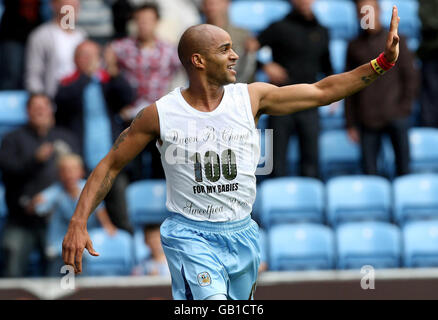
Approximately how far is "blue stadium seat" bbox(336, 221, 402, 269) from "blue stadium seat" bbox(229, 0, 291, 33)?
3474 millimetres

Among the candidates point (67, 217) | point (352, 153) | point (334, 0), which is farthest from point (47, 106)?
point (334, 0)

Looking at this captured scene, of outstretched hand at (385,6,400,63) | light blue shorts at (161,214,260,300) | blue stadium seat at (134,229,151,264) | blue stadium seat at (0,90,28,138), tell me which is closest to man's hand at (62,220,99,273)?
light blue shorts at (161,214,260,300)

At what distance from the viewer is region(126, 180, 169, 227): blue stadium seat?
9.97 meters

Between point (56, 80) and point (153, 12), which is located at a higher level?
point (153, 12)

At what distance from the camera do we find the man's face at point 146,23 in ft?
33.9

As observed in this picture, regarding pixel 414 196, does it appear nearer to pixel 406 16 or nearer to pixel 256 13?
pixel 406 16

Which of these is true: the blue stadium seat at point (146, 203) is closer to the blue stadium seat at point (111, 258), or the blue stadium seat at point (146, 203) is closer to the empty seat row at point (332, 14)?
the blue stadium seat at point (111, 258)

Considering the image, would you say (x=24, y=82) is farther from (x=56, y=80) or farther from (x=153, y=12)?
(x=153, y=12)

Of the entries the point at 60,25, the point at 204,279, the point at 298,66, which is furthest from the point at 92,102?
the point at 204,279

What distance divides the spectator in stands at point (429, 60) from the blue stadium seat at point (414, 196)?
1.31m

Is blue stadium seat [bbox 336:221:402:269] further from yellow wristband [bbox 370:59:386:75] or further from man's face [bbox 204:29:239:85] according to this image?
man's face [bbox 204:29:239:85]

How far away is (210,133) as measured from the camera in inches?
226
